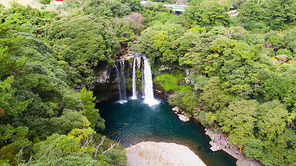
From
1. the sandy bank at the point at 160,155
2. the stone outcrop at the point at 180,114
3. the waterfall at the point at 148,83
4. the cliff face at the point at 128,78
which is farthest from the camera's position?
the waterfall at the point at 148,83

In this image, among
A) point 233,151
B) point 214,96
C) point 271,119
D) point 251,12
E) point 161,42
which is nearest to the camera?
point 271,119

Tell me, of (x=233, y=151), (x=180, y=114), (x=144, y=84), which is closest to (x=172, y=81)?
(x=144, y=84)

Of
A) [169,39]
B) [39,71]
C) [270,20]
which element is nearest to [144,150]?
[39,71]

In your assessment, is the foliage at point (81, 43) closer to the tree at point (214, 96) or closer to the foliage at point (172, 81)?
the foliage at point (172, 81)

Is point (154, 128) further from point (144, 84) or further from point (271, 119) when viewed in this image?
point (271, 119)

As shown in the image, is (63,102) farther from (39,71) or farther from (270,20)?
(270,20)

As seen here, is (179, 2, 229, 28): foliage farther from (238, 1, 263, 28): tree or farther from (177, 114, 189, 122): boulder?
(177, 114, 189, 122): boulder

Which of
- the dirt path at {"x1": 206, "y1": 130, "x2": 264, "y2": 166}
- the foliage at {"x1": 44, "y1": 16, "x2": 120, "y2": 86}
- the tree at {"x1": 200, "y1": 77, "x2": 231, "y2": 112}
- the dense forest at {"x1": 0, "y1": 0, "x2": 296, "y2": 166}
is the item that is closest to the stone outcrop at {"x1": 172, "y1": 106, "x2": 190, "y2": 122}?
the dense forest at {"x1": 0, "y1": 0, "x2": 296, "y2": 166}

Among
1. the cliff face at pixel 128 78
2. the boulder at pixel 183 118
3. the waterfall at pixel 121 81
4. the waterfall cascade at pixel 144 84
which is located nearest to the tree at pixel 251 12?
the cliff face at pixel 128 78
